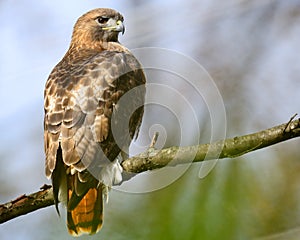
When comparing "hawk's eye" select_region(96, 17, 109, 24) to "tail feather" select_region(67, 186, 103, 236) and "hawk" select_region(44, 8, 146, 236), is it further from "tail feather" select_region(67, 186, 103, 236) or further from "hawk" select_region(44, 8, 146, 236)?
"tail feather" select_region(67, 186, 103, 236)

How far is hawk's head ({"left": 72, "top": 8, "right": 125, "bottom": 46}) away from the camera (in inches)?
186

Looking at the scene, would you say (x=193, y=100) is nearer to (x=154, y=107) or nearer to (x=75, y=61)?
(x=154, y=107)

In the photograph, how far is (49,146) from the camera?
3.32m

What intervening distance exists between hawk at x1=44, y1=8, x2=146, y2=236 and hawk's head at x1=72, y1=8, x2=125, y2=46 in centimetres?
64

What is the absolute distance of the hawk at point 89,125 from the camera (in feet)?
10.5

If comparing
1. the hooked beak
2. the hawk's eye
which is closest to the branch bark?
the hooked beak

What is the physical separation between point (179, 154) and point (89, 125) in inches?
30.3

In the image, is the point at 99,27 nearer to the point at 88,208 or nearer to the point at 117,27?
the point at 117,27

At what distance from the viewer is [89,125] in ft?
10.9

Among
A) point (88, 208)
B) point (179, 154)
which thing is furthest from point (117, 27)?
point (179, 154)

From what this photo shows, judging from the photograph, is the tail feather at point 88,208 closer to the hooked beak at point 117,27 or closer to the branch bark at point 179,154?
the branch bark at point 179,154

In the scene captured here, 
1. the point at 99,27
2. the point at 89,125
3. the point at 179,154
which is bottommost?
the point at 99,27

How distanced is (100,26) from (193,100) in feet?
8.84

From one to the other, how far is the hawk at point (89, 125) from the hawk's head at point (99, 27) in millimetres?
642
